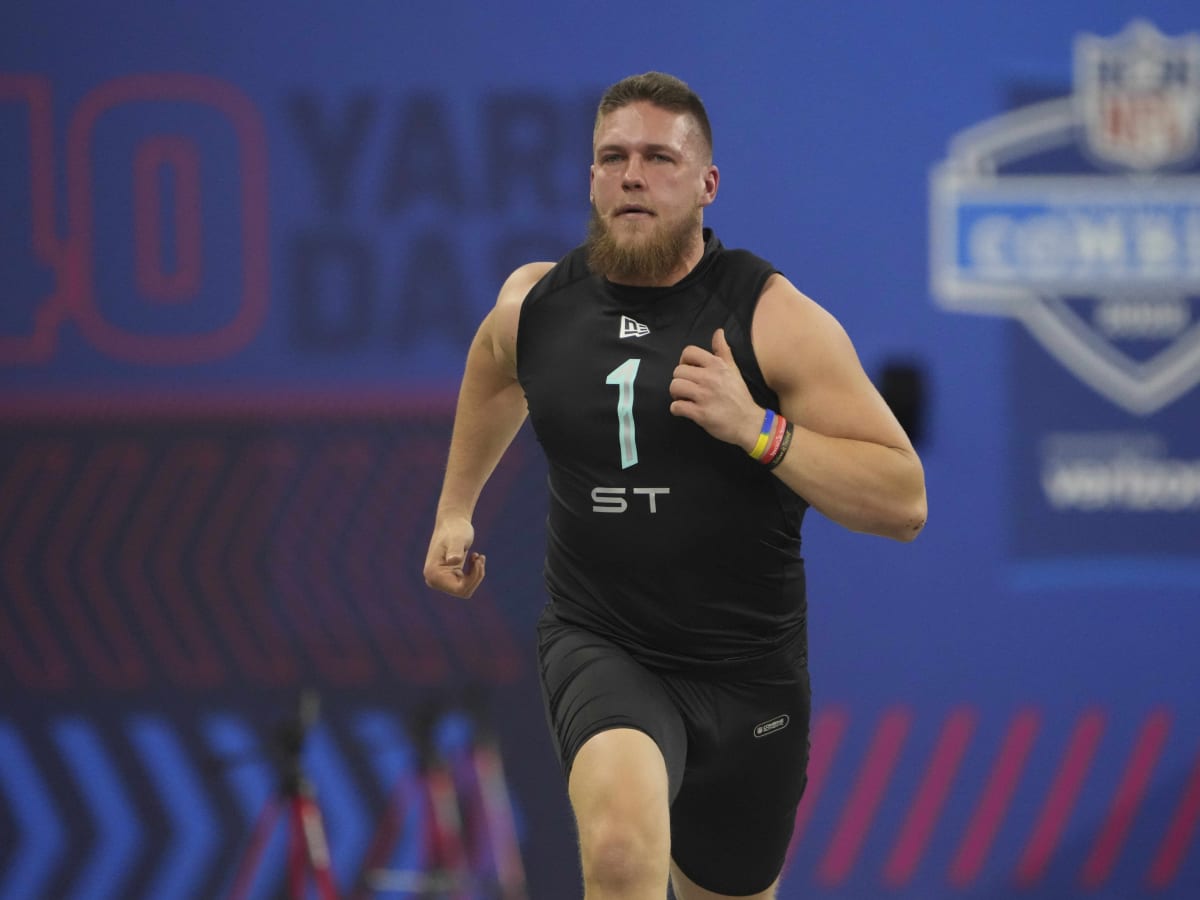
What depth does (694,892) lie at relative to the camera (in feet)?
10.8

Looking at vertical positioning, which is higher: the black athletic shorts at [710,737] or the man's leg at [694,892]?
the black athletic shorts at [710,737]

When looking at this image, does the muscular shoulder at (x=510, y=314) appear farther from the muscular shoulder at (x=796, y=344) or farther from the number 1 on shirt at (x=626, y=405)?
the muscular shoulder at (x=796, y=344)

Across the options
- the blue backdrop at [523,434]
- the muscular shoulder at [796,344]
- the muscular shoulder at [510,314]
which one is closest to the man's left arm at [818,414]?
the muscular shoulder at [796,344]

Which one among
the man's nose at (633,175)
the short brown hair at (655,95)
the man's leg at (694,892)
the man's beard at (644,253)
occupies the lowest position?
the man's leg at (694,892)

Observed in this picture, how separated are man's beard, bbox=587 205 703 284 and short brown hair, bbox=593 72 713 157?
0.66 ft

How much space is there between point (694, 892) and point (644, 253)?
4.52ft

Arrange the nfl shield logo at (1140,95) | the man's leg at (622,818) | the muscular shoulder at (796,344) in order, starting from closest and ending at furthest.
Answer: the man's leg at (622,818) → the muscular shoulder at (796,344) → the nfl shield logo at (1140,95)

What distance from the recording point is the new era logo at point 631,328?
2951mm

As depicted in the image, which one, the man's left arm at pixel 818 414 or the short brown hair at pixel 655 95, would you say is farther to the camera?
the short brown hair at pixel 655 95

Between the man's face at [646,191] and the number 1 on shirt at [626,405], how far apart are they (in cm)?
20

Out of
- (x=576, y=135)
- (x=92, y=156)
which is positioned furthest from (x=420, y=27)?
(x=92, y=156)

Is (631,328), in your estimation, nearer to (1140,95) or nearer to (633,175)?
(633,175)

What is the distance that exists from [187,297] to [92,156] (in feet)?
1.81

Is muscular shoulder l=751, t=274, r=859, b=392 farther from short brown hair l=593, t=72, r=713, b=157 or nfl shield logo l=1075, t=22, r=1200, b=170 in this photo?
nfl shield logo l=1075, t=22, r=1200, b=170
